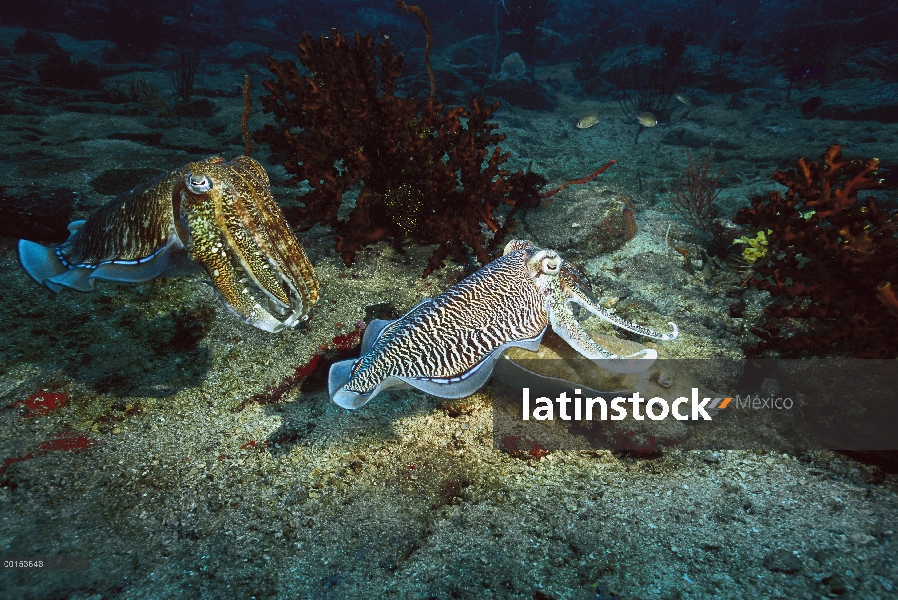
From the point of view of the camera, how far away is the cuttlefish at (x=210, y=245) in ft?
8.34

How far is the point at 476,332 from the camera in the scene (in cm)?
303

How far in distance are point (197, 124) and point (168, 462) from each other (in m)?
12.4

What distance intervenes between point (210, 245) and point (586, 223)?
5608 mm

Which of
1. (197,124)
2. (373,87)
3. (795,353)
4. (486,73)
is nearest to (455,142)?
(373,87)

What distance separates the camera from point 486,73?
22406 millimetres

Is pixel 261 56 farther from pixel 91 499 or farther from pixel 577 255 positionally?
pixel 91 499

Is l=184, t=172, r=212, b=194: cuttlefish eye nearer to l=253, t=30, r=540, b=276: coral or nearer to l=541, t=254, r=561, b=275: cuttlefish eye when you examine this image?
l=253, t=30, r=540, b=276: coral

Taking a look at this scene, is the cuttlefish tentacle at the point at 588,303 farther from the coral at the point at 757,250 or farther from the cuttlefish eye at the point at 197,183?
the cuttlefish eye at the point at 197,183

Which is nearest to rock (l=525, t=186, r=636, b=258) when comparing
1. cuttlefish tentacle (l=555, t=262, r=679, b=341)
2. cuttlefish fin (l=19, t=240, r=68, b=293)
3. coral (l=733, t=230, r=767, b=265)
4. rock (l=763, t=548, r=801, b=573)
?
coral (l=733, t=230, r=767, b=265)

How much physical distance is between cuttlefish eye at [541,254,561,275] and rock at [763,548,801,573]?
7.60ft

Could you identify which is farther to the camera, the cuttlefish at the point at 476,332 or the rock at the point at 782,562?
the cuttlefish at the point at 476,332

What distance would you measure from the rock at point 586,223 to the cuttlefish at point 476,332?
282 cm

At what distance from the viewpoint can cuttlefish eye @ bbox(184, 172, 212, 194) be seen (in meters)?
2.45

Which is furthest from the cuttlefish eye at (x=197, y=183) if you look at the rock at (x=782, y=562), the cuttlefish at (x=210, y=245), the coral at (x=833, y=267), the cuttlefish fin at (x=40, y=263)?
the coral at (x=833, y=267)
